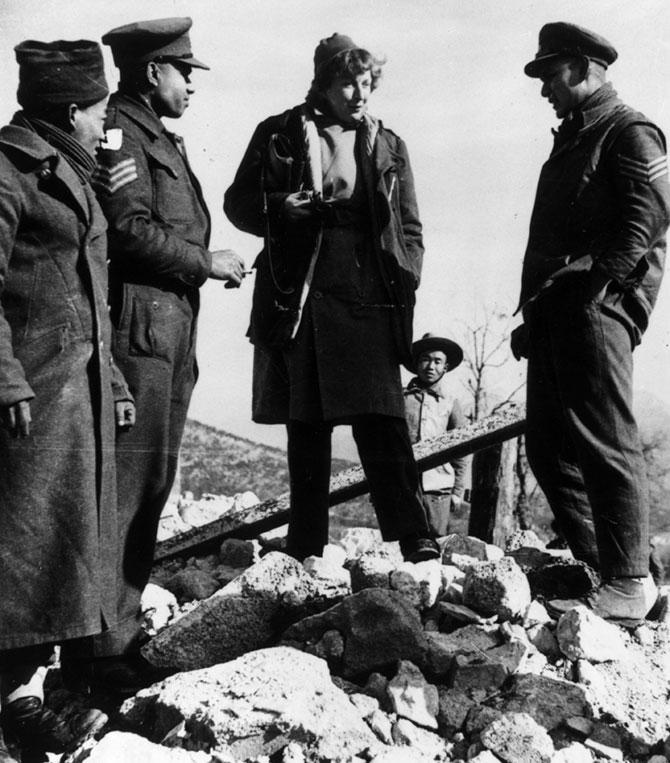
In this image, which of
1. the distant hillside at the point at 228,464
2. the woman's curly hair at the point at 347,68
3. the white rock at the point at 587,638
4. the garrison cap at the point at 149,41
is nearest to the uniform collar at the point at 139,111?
the garrison cap at the point at 149,41

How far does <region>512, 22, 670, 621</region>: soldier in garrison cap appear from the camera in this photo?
3.95 metres

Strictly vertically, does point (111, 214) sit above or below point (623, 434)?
above

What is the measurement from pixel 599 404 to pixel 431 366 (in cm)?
357

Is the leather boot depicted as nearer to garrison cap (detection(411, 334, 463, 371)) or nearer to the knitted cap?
the knitted cap

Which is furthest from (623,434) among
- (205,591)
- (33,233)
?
(33,233)

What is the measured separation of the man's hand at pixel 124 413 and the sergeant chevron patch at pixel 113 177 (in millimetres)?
801

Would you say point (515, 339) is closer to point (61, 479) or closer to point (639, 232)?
point (639, 232)

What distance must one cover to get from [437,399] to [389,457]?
333 cm

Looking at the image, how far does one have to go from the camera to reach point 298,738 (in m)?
3.20

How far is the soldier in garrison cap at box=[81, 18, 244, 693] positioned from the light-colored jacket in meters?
3.40

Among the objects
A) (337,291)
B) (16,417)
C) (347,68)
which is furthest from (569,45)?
(16,417)

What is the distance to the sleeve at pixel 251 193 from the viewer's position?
4.52 m

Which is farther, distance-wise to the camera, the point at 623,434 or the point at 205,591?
the point at 205,591

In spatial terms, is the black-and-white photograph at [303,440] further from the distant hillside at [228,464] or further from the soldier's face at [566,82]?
the distant hillside at [228,464]
